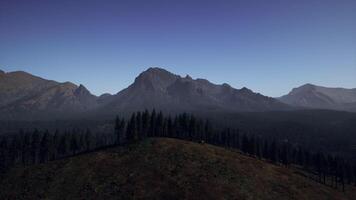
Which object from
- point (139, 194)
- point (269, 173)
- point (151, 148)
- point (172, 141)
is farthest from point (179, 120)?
point (139, 194)

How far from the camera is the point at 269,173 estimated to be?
98.4 metres

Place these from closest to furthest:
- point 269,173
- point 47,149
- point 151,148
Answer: point 269,173, point 151,148, point 47,149

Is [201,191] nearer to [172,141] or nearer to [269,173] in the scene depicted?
[269,173]

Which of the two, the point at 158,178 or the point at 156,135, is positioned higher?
the point at 156,135

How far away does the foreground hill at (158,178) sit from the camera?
8175 centimetres

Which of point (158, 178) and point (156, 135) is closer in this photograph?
point (158, 178)

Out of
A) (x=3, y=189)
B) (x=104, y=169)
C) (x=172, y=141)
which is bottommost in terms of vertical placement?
(x=3, y=189)

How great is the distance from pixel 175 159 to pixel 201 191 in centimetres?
2084

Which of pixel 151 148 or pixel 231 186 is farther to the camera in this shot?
pixel 151 148

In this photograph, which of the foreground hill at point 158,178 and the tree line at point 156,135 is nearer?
the foreground hill at point 158,178

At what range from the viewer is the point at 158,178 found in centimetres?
8800

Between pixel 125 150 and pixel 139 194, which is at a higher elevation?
pixel 125 150

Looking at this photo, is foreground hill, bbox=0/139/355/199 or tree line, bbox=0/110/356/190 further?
tree line, bbox=0/110/356/190

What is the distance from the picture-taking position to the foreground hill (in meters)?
81.8
